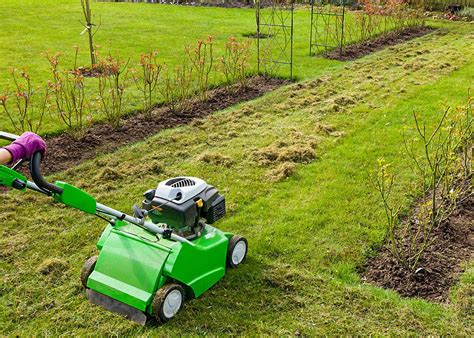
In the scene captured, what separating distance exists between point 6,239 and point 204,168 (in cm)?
238

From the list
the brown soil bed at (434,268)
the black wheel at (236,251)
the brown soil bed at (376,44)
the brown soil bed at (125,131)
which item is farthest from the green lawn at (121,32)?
the brown soil bed at (434,268)

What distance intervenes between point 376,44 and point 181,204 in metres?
11.6

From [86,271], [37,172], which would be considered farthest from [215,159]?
[37,172]

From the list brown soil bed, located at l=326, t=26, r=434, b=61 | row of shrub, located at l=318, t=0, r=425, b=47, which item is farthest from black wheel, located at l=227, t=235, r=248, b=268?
row of shrub, located at l=318, t=0, r=425, b=47

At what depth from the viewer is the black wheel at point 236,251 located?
14.0 ft

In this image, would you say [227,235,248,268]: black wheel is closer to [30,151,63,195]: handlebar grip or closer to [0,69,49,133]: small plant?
[30,151,63,195]: handlebar grip

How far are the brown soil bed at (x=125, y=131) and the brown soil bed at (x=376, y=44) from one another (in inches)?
160

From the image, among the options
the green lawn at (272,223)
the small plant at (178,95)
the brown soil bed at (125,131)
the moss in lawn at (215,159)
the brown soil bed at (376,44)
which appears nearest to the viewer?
the green lawn at (272,223)

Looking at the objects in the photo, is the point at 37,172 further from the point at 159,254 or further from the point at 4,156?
the point at 159,254

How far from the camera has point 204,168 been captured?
636 centimetres

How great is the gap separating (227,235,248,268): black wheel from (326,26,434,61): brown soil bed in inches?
355

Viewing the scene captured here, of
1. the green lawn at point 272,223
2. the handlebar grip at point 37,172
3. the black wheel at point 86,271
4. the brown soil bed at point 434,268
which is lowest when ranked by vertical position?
the brown soil bed at point 434,268

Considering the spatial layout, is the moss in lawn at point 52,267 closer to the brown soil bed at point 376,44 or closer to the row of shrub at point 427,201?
the row of shrub at point 427,201

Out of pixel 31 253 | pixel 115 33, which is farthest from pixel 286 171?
pixel 115 33
